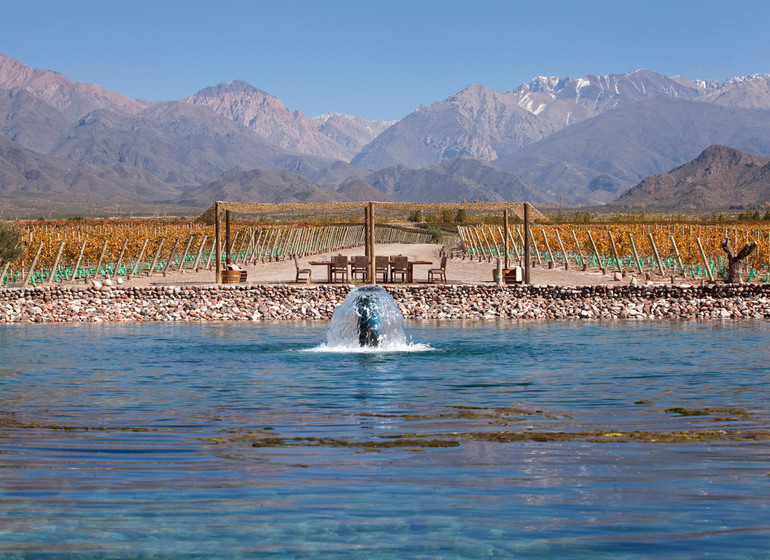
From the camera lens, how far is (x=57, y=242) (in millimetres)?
37688

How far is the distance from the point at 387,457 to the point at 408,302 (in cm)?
1790

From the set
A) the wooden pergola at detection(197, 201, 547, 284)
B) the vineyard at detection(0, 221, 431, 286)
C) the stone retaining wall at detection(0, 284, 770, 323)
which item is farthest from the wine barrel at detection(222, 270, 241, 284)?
the vineyard at detection(0, 221, 431, 286)

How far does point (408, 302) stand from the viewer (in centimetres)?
2531

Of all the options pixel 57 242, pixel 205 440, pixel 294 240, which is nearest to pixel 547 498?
pixel 205 440

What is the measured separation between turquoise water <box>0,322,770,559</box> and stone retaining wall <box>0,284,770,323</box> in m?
9.20

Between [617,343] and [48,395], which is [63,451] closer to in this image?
[48,395]

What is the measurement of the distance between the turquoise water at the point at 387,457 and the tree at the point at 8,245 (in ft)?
52.6

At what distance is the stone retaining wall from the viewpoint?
24.0 metres

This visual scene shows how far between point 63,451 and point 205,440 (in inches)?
44.5

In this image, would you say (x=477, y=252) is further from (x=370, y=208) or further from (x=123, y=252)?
(x=370, y=208)

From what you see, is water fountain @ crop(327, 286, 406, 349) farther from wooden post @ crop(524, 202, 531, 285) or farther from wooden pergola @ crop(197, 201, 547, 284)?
wooden post @ crop(524, 202, 531, 285)

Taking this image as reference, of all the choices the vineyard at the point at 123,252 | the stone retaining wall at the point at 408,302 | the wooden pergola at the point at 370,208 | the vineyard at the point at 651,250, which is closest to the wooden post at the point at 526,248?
the wooden pergola at the point at 370,208

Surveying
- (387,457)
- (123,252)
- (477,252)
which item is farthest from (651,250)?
(387,457)

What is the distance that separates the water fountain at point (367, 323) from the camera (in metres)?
16.9
